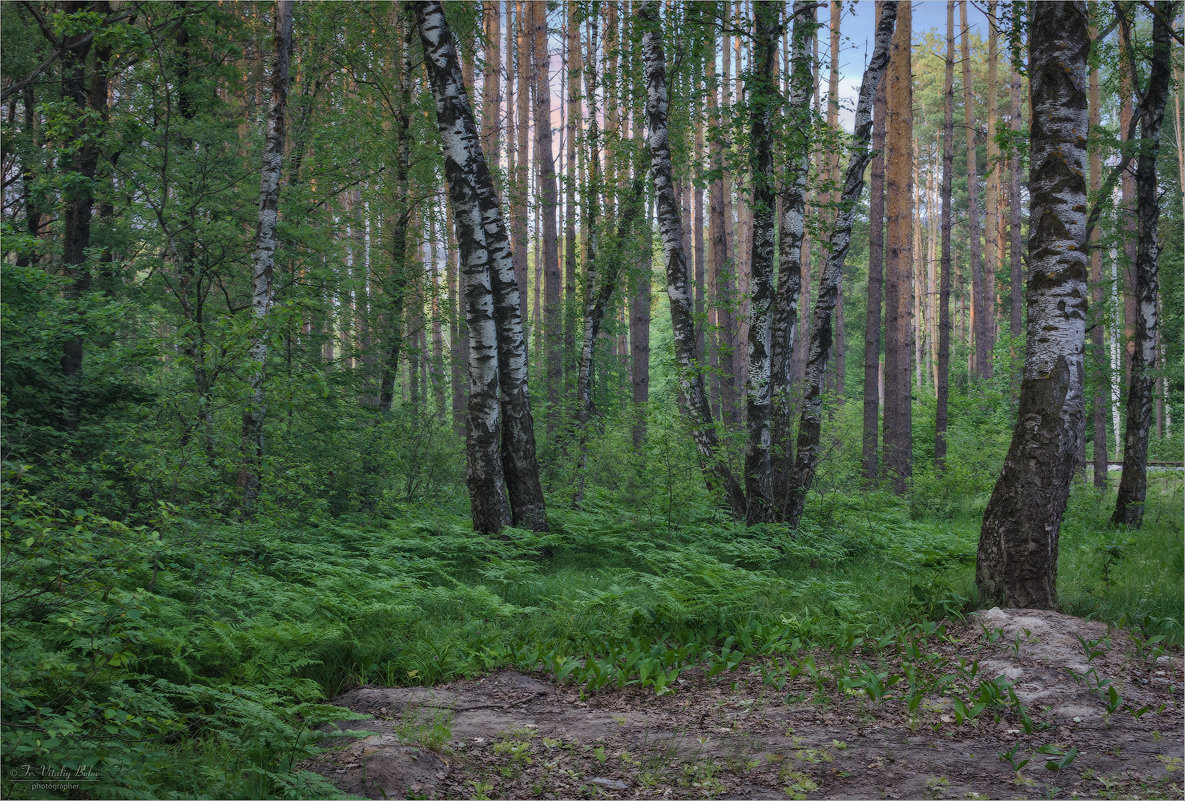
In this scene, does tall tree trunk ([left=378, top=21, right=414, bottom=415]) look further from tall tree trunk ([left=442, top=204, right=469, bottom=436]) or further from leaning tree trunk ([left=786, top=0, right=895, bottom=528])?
leaning tree trunk ([left=786, top=0, right=895, bottom=528])

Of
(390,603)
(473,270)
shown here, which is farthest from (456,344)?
(390,603)

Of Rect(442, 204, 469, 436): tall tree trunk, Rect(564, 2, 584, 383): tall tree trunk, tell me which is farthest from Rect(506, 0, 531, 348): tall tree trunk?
Rect(442, 204, 469, 436): tall tree trunk

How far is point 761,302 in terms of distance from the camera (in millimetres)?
9477

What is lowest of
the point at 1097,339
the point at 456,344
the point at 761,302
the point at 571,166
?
the point at 761,302

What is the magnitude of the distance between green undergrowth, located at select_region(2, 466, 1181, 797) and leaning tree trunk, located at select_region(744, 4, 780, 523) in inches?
29.7

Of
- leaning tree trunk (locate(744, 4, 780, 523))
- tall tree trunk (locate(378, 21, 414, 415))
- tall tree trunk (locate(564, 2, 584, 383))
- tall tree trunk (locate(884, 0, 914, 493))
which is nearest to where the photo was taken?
leaning tree trunk (locate(744, 4, 780, 523))

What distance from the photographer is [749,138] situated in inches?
367

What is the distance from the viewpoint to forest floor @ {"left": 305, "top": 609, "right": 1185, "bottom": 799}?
3.46m

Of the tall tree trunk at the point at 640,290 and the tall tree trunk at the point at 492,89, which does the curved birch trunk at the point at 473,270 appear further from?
the tall tree trunk at the point at 492,89

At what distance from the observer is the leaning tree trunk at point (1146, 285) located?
32.3 feet

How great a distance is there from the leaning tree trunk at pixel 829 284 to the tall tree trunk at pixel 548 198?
8.37 meters

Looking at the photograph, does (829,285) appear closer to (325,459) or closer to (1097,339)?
(325,459)

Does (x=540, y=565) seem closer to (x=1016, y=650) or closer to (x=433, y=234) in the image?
(x=1016, y=650)

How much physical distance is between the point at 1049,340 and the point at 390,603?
577 cm
